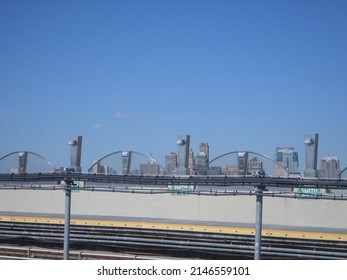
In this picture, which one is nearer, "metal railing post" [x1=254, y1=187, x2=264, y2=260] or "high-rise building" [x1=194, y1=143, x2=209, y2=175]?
"metal railing post" [x1=254, y1=187, x2=264, y2=260]

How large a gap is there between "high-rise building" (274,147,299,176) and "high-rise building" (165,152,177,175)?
353 cm

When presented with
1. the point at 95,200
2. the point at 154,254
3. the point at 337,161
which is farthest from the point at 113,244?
the point at 337,161

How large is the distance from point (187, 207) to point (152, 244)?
3510mm

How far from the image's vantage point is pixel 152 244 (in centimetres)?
1481

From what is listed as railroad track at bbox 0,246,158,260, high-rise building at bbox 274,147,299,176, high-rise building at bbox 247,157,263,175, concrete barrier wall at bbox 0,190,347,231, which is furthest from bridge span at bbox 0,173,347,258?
railroad track at bbox 0,246,158,260

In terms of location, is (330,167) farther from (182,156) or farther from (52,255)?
(52,255)

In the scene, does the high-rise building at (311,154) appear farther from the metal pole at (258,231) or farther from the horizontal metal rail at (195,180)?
the metal pole at (258,231)

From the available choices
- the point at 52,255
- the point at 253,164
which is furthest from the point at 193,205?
the point at 52,255

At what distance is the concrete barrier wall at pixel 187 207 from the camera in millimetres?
16250

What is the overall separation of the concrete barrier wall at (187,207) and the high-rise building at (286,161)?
1.60m

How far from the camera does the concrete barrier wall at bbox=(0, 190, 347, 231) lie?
53.3ft

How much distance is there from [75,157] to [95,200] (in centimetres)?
366

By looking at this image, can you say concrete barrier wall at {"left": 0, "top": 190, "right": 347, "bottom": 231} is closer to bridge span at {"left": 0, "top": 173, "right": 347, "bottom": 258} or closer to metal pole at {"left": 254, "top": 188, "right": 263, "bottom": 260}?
bridge span at {"left": 0, "top": 173, "right": 347, "bottom": 258}

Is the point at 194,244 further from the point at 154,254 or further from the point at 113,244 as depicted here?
the point at 113,244
